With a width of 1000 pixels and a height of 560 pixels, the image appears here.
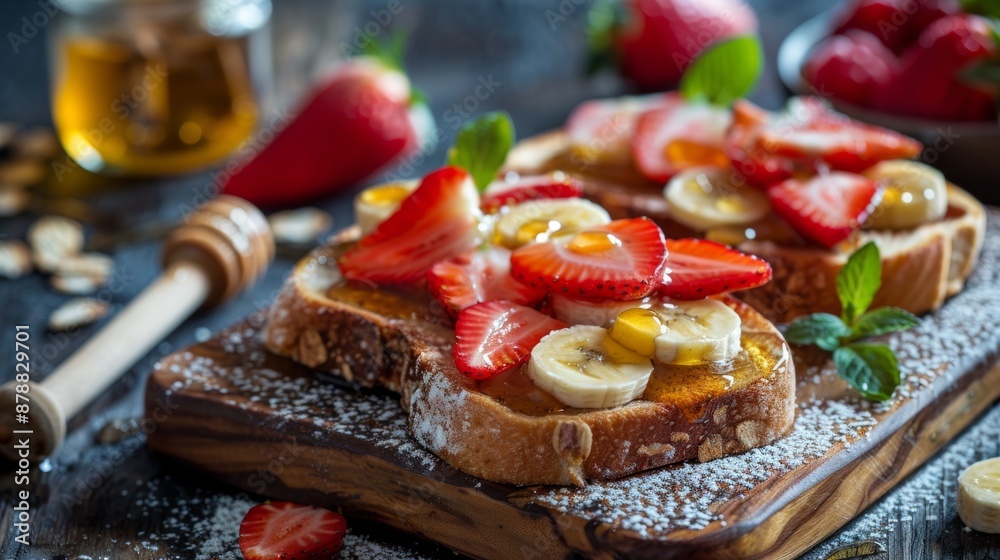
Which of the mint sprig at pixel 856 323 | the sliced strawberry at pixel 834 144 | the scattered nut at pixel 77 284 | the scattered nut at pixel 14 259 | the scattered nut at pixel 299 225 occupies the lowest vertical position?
the scattered nut at pixel 14 259

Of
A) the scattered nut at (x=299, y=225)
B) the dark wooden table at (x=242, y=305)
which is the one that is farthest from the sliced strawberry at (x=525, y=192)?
the scattered nut at (x=299, y=225)

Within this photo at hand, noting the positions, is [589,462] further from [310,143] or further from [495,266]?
[310,143]

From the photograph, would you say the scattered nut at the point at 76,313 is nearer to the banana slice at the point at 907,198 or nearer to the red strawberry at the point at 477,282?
the red strawberry at the point at 477,282

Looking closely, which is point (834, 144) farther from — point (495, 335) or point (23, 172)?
point (23, 172)

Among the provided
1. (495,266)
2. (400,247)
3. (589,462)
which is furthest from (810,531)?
(400,247)

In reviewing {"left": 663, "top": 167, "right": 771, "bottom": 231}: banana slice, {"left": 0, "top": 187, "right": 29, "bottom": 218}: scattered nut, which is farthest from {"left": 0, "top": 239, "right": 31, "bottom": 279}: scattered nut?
{"left": 663, "top": 167, "right": 771, "bottom": 231}: banana slice
